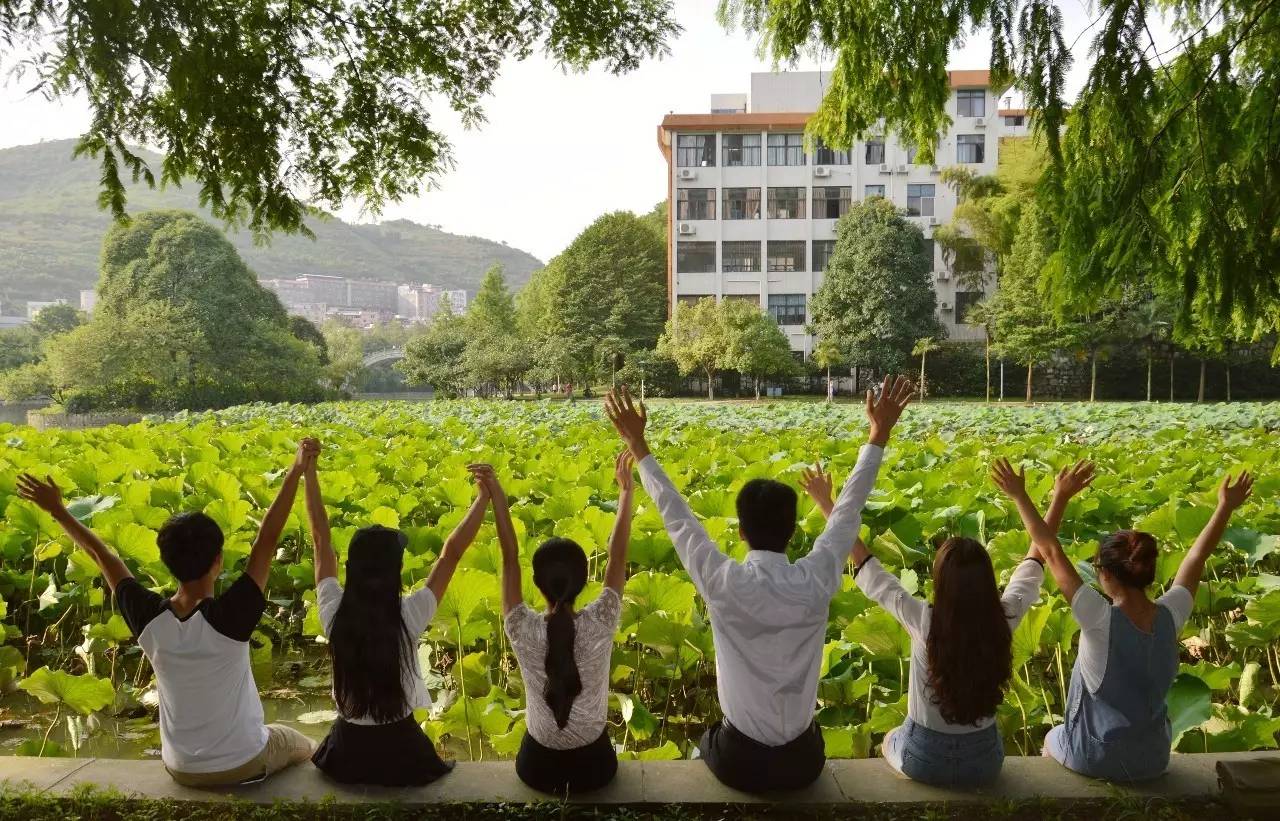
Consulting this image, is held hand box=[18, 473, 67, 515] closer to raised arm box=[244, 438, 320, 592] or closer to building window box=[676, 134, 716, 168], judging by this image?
raised arm box=[244, 438, 320, 592]

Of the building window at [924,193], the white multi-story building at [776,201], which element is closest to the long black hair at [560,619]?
the white multi-story building at [776,201]

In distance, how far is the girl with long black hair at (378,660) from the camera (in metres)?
2.21

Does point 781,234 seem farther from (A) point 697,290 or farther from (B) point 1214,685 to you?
(B) point 1214,685

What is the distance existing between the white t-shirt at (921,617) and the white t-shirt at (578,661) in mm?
641

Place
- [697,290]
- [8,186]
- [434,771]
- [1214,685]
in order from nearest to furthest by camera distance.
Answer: [434,771] → [1214,685] → [697,290] → [8,186]

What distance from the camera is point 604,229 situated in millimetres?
39875

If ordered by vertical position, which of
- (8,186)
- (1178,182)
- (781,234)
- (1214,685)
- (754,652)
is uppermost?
(8,186)

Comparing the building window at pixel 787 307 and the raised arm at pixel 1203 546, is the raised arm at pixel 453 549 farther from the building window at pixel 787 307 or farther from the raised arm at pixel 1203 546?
the building window at pixel 787 307

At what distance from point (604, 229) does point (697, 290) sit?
4868mm

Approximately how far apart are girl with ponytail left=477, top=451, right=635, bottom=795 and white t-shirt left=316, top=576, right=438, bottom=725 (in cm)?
21

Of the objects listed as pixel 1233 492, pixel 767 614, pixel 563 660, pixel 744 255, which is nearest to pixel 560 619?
pixel 563 660

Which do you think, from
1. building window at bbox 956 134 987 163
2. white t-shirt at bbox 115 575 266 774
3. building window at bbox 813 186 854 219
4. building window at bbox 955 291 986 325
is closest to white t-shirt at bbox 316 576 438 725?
white t-shirt at bbox 115 575 266 774

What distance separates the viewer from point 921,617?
2.22m

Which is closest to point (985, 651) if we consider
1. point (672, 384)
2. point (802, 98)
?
point (672, 384)
